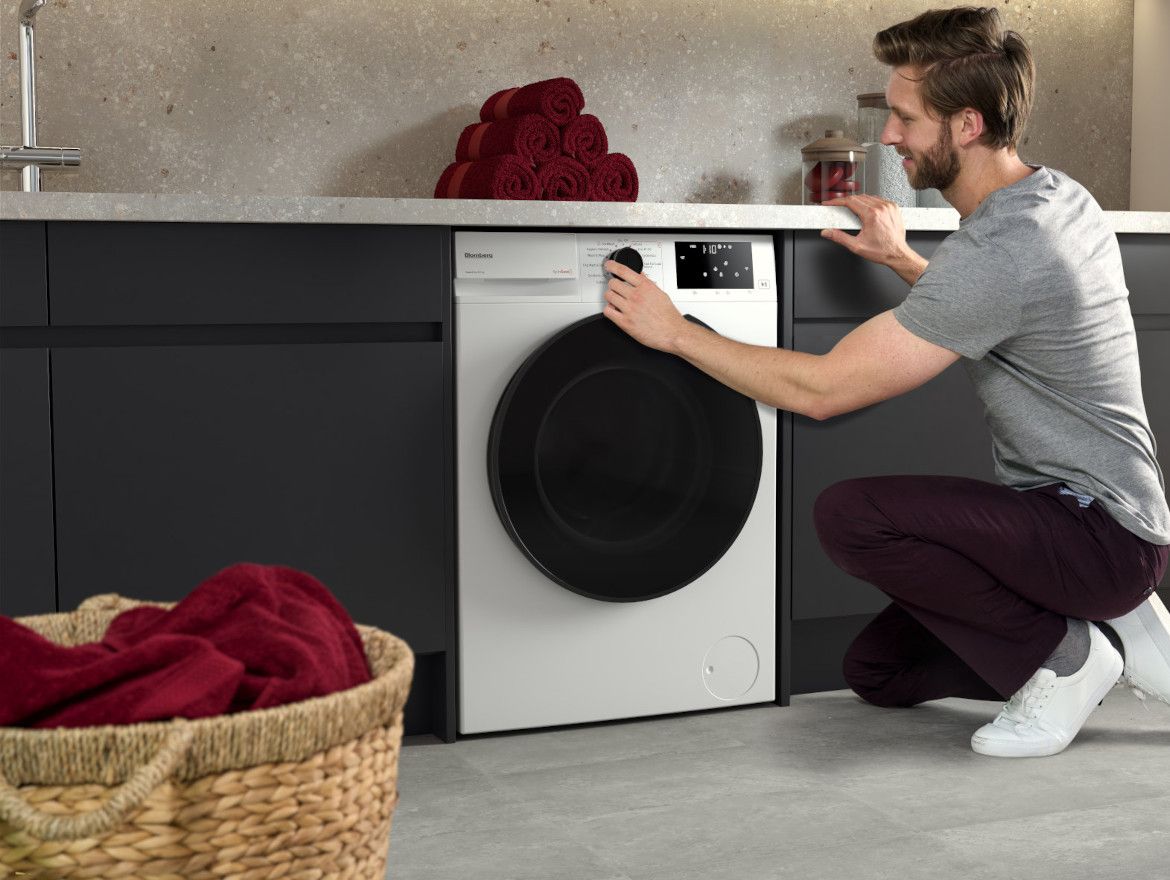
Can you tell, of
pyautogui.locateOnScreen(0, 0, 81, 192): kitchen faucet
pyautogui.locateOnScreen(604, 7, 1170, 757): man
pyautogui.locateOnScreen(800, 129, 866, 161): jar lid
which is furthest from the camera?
pyautogui.locateOnScreen(800, 129, 866, 161): jar lid

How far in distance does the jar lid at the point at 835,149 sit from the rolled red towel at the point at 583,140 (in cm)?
65

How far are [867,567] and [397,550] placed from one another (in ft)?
2.45

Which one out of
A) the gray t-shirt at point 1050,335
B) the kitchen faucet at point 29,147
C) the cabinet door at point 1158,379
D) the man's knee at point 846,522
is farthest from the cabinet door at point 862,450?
the kitchen faucet at point 29,147

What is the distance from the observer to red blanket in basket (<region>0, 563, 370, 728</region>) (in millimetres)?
950

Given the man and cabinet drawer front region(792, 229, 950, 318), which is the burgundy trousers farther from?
cabinet drawer front region(792, 229, 950, 318)

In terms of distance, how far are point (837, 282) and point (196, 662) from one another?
63.8 inches

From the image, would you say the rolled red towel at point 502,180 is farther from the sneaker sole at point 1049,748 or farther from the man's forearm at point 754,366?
the sneaker sole at point 1049,748

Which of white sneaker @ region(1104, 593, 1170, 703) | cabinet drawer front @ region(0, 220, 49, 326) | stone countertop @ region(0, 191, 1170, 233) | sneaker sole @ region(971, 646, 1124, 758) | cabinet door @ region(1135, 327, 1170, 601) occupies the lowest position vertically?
sneaker sole @ region(971, 646, 1124, 758)

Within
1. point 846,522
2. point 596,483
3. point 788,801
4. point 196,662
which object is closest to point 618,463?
point 596,483

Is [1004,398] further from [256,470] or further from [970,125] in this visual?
[256,470]

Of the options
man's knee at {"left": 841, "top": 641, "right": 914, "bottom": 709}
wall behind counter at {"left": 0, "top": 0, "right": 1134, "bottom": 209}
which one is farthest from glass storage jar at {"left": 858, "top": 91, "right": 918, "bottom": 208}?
man's knee at {"left": 841, "top": 641, "right": 914, "bottom": 709}

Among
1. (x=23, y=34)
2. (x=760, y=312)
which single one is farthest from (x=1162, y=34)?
(x=23, y=34)

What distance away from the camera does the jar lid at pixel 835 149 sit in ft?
9.05

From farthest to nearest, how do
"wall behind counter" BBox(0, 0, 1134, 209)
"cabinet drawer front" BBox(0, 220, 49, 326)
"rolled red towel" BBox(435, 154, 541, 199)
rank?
1. "wall behind counter" BBox(0, 0, 1134, 209)
2. "rolled red towel" BBox(435, 154, 541, 199)
3. "cabinet drawer front" BBox(0, 220, 49, 326)
